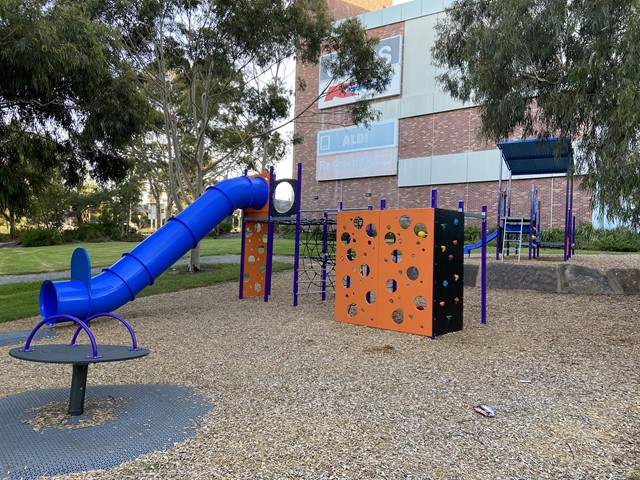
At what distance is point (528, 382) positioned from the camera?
512cm

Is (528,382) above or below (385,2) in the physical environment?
below

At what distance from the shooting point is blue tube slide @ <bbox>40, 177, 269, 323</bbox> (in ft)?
23.6

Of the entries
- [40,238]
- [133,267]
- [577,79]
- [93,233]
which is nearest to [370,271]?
[133,267]

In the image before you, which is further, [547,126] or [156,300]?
[156,300]

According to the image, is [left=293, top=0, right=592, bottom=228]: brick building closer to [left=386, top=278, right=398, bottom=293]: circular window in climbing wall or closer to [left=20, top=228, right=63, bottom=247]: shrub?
[left=386, top=278, right=398, bottom=293]: circular window in climbing wall

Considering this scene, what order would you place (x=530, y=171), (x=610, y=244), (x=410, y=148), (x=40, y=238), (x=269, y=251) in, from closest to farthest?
(x=269, y=251) → (x=530, y=171) → (x=610, y=244) → (x=410, y=148) → (x=40, y=238)

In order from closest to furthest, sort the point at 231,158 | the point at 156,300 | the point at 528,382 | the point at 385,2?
1. the point at 528,382
2. the point at 156,300
3. the point at 231,158
4. the point at 385,2

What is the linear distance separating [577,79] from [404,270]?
12.0 feet

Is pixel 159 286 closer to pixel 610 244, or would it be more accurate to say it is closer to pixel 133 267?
pixel 133 267

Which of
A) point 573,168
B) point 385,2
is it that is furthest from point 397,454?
point 385,2

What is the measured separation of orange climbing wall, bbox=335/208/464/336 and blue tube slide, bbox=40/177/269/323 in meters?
2.59

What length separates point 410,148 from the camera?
90.5ft

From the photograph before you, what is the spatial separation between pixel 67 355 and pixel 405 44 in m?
27.2

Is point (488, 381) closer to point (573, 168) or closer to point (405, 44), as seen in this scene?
point (573, 168)
